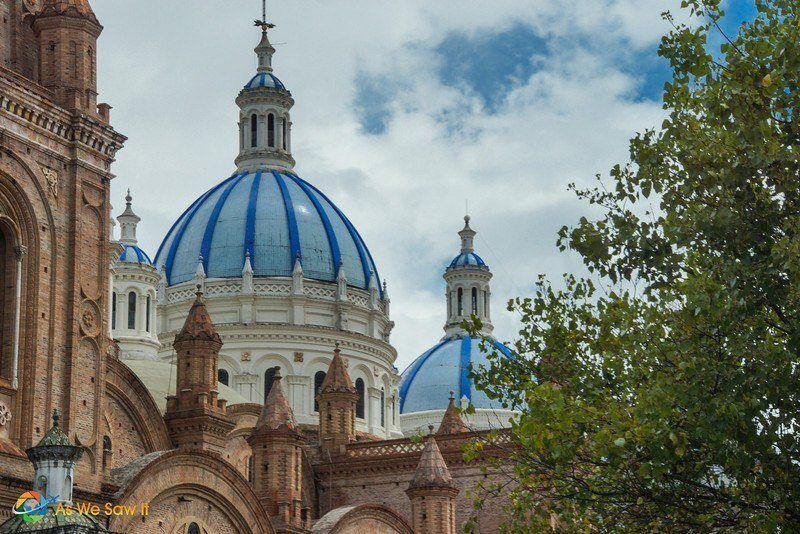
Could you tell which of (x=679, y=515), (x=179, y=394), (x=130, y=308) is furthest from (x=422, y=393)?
(x=679, y=515)

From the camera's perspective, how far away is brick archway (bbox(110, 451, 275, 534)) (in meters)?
33.6

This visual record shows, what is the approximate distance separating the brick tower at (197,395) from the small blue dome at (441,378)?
3480 centimetres

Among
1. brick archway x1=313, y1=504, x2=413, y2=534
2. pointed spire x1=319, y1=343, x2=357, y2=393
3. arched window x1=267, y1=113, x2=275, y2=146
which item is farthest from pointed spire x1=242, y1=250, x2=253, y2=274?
brick archway x1=313, y1=504, x2=413, y2=534

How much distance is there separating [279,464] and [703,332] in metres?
21.8

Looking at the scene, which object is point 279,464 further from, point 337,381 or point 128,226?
point 128,226

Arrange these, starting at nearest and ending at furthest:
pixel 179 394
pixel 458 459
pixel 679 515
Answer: pixel 679 515 < pixel 179 394 < pixel 458 459

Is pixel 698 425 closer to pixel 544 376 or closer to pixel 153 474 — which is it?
pixel 544 376

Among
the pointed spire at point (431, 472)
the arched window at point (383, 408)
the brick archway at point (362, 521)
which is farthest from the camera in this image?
the arched window at point (383, 408)

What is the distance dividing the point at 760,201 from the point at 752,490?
434 cm

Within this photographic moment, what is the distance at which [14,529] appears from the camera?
87.2ft

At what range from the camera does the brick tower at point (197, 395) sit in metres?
42.8

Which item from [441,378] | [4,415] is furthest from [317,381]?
[4,415]

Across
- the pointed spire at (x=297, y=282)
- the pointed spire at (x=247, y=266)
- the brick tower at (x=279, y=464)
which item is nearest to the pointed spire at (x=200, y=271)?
the pointed spire at (x=247, y=266)

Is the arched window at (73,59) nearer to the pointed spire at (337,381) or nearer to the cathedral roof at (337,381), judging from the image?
the cathedral roof at (337,381)
